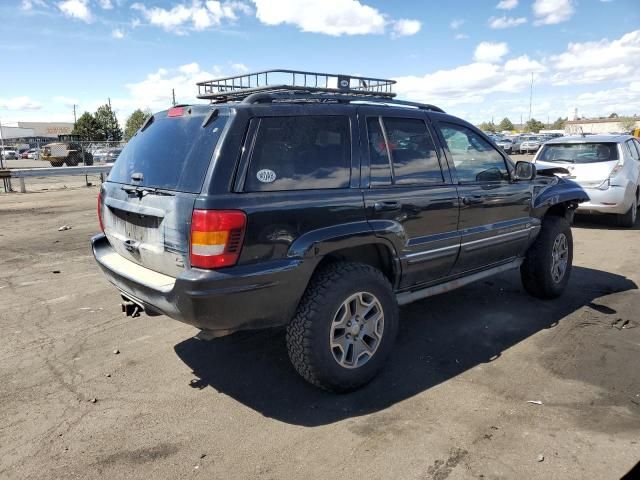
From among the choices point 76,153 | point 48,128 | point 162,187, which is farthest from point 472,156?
point 48,128

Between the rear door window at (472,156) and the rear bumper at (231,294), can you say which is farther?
the rear door window at (472,156)

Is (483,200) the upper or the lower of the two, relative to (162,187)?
lower

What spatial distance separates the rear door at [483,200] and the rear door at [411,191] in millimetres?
162

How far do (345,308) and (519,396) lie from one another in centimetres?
130

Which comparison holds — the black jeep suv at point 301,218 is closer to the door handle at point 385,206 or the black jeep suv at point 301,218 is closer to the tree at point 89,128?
the door handle at point 385,206

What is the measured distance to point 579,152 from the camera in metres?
9.48

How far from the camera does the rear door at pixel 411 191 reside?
355 cm

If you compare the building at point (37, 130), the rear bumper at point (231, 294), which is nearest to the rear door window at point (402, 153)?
the rear bumper at point (231, 294)

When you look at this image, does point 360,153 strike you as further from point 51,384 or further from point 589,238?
point 589,238

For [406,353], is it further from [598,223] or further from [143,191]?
[598,223]

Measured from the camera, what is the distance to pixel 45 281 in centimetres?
598

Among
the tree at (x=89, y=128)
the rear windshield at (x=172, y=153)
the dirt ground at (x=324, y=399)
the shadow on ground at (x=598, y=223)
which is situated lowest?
the dirt ground at (x=324, y=399)

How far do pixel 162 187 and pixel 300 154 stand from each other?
2.91ft

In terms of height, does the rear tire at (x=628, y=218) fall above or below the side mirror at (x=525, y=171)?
below
